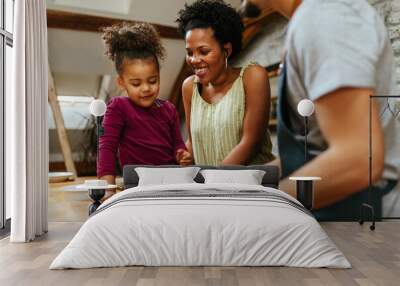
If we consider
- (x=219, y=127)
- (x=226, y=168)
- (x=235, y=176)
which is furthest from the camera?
(x=219, y=127)

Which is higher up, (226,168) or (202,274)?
(226,168)

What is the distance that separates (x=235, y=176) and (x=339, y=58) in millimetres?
1643

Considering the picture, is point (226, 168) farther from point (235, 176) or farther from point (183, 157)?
point (183, 157)

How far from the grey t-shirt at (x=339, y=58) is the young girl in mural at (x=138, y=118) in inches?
50.7

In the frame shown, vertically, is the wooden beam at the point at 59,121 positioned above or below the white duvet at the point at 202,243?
above

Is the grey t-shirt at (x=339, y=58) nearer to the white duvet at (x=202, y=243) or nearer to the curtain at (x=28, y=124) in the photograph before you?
the white duvet at (x=202, y=243)

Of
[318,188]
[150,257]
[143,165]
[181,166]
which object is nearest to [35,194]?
[143,165]

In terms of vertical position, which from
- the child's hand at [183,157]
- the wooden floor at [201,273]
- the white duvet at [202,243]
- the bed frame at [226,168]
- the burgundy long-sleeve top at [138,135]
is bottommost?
the wooden floor at [201,273]

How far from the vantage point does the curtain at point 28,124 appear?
4.38 meters

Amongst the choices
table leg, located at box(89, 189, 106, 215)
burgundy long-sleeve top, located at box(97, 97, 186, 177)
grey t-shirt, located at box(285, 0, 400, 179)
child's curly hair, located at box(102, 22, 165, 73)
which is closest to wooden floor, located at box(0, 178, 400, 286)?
table leg, located at box(89, 189, 106, 215)

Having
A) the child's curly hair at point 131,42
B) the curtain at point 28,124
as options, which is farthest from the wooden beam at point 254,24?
the curtain at point 28,124

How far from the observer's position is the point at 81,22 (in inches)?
211

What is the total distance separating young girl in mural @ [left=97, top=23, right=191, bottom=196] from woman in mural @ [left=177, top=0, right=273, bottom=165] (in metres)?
0.21

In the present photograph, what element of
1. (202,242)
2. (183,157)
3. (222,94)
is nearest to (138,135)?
(183,157)
